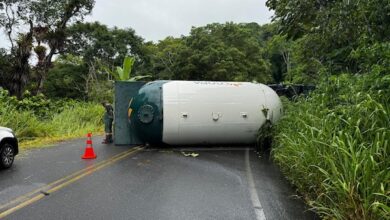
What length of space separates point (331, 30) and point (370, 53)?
11.7 ft

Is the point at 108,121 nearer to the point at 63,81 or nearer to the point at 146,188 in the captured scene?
the point at 146,188

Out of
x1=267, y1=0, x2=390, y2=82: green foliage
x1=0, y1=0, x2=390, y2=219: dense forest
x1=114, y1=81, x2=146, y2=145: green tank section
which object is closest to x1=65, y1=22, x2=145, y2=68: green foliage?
x1=0, y1=0, x2=390, y2=219: dense forest

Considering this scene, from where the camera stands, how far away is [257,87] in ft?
47.8

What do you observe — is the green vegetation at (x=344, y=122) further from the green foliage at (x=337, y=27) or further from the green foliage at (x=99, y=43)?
the green foliage at (x=99, y=43)

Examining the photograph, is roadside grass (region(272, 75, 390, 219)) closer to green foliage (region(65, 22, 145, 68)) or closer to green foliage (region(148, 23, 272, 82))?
green foliage (region(148, 23, 272, 82))

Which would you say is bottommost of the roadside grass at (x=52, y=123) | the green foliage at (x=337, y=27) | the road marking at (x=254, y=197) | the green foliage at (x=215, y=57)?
the road marking at (x=254, y=197)

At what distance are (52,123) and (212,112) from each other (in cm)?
951

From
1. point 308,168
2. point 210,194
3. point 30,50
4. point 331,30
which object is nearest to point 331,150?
point 308,168

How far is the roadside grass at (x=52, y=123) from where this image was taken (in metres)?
15.7

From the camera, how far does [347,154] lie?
18.6 feet

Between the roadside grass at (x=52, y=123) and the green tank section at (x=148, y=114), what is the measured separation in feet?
13.1

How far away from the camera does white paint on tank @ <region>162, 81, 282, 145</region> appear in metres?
13.2

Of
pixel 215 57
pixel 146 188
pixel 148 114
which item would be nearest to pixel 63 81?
pixel 215 57

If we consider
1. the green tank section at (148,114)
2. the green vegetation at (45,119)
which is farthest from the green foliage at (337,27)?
the green vegetation at (45,119)
